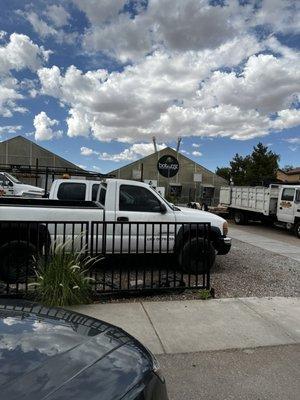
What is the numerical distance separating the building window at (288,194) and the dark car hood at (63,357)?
693 inches

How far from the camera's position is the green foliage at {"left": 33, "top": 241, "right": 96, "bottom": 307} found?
569cm

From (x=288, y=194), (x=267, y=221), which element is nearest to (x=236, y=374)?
(x=288, y=194)

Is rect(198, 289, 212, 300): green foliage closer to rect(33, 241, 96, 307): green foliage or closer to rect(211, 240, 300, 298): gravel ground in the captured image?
rect(211, 240, 300, 298): gravel ground

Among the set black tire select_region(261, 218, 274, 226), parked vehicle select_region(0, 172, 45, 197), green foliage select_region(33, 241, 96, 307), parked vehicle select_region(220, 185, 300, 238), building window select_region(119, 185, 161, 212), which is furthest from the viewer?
black tire select_region(261, 218, 274, 226)

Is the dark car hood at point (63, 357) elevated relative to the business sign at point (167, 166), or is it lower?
lower

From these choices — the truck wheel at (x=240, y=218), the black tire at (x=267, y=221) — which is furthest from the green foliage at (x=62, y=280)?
the truck wheel at (x=240, y=218)

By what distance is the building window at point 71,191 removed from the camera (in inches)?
430

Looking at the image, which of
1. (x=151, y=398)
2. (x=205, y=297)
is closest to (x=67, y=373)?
(x=151, y=398)

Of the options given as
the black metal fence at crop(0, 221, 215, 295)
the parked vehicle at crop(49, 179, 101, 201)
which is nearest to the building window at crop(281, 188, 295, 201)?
the parked vehicle at crop(49, 179, 101, 201)

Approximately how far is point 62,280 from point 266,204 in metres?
16.6

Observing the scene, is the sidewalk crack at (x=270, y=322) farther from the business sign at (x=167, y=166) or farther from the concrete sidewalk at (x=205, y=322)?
the business sign at (x=167, y=166)

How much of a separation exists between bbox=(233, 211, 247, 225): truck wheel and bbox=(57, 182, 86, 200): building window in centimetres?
1410

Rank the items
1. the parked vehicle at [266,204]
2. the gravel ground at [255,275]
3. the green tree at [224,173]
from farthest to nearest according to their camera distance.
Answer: the green tree at [224,173], the parked vehicle at [266,204], the gravel ground at [255,275]

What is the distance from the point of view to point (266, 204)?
2070 cm
